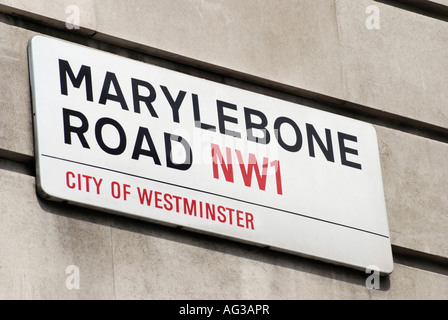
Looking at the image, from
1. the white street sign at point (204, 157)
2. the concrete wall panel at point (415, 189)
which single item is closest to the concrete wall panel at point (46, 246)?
the white street sign at point (204, 157)

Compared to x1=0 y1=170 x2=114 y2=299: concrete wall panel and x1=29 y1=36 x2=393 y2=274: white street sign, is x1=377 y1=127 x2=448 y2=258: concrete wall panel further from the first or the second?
x1=0 y1=170 x2=114 y2=299: concrete wall panel

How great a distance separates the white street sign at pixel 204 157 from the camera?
673cm

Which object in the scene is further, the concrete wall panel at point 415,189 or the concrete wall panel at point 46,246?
the concrete wall panel at point 415,189

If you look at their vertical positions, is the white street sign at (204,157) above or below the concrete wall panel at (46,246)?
above

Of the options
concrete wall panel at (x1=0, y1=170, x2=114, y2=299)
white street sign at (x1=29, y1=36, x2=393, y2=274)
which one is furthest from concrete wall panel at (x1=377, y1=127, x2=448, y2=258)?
concrete wall panel at (x1=0, y1=170, x2=114, y2=299)

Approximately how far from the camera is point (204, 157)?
7.13 metres

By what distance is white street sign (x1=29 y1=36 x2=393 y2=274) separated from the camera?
22.1 ft

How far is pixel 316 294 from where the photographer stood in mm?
7258

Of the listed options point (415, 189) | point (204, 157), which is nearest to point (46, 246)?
point (204, 157)

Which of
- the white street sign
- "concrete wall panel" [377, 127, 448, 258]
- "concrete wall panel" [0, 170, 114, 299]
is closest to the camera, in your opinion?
"concrete wall panel" [0, 170, 114, 299]

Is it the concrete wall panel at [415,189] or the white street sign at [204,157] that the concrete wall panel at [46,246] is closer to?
the white street sign at [204,157]

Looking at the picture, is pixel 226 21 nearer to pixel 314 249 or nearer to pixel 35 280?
pixel 314 249

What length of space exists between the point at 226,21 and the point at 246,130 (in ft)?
2.56
